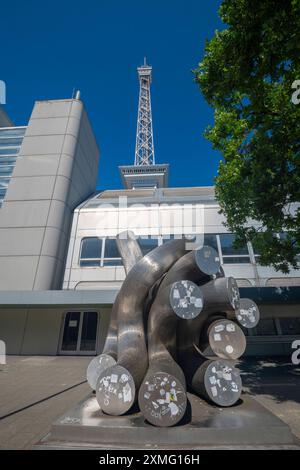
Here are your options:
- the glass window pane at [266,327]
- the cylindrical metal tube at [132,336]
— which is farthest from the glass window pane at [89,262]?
the cylindrical metal tube at [132,336]

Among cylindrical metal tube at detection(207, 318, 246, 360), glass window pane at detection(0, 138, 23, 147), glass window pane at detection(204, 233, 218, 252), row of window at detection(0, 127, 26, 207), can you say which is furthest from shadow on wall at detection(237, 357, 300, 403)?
glass window pane at detection(0, 138, 23, 147)

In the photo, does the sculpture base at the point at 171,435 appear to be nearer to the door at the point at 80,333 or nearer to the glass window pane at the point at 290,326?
the door at the point at 80,333

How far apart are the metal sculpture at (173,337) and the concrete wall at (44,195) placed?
1039 cm

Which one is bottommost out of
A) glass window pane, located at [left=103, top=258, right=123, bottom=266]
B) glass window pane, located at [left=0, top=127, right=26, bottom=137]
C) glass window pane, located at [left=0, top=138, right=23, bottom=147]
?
glass window pane, located at [left=103, top=258, right=123, bottom=266]

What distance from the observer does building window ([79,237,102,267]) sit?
606 inches

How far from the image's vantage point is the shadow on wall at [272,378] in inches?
258

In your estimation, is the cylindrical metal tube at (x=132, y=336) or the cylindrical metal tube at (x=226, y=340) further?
the cylindrical metal tube at (x=226, y=340)

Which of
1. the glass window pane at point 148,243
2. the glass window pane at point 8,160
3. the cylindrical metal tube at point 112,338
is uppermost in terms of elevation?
the glass window pane at point 8,160

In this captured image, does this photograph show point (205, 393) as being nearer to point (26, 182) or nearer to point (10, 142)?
point (26, 182)

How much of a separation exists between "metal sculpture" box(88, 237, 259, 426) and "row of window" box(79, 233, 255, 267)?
945 cm

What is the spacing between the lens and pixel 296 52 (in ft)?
17.5

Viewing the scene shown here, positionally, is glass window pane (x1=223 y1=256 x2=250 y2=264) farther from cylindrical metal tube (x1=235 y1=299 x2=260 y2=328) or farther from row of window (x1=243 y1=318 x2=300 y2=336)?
cylindrical metal tube (x1=235 y1=299 x2=260 y2=328)

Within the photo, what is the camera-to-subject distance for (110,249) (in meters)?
15.7

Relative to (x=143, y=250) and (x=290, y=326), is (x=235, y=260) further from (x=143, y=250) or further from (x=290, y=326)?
(x=143, y=250)
